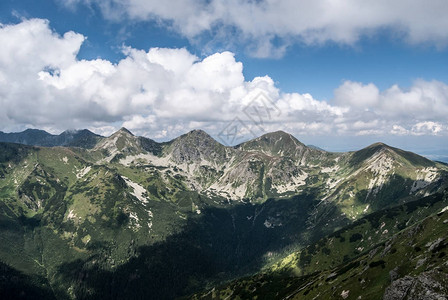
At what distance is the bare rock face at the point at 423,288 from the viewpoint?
52.7 m

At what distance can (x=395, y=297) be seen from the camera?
59812 mm

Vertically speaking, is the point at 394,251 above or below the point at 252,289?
above

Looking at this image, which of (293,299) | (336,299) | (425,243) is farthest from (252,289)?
(425,243)

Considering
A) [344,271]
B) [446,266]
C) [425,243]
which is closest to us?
[446,266]

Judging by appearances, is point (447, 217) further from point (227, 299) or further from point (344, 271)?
point (227, 299)

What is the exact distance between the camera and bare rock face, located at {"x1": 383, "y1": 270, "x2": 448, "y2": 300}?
173 feet

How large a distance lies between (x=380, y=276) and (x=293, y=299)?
185ft

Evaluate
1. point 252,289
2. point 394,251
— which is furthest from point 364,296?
point 252,289

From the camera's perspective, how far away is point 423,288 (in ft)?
180

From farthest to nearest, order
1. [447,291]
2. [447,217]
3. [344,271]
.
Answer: [344,271], [447,217], [447,291]

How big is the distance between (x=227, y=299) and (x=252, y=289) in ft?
64.5

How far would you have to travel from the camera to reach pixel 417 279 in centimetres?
5734

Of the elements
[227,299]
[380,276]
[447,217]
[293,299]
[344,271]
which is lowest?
[227,299]

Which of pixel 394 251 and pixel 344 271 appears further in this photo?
pixel 344 271
